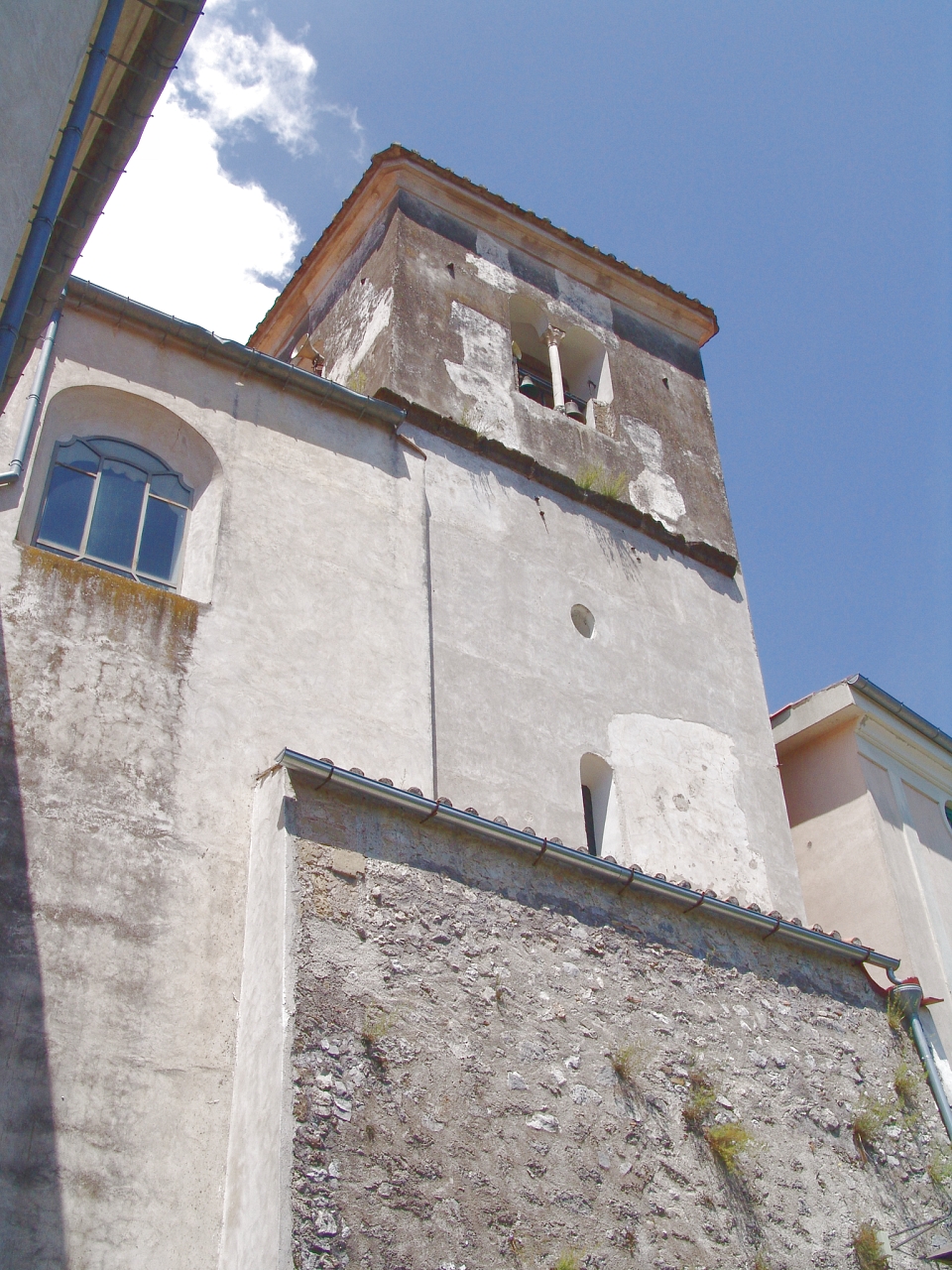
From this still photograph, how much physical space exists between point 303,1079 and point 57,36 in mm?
5310

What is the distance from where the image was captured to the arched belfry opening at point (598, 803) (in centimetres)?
1215

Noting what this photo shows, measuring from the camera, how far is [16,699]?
8664mm

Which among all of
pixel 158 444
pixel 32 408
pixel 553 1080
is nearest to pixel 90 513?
pixel 32 408

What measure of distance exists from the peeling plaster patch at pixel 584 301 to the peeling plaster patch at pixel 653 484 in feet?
5.56

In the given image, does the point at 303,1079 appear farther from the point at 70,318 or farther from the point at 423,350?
the point at 423,350

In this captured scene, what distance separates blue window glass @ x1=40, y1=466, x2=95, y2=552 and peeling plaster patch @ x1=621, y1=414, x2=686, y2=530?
6.82m

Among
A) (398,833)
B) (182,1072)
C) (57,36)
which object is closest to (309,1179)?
(182,1072)

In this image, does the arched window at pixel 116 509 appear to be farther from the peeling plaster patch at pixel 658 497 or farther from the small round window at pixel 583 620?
the peeling plaster patch at pixel 658 497

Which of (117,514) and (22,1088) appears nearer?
(22,1088)

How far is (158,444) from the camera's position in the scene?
11.2 metres

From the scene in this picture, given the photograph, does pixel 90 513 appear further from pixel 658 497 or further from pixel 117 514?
pixel 658 497

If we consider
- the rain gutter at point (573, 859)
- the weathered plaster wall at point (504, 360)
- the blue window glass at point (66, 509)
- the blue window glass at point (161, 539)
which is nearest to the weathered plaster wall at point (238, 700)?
the blue window glass at point (66, 509)

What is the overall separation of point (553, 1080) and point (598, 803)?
15.2 ft

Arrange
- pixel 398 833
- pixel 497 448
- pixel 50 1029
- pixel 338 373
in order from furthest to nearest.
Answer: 1. pixel 338 373
2. pixel 497 448
3. pixel 398 833
4. pixel 50 1029
